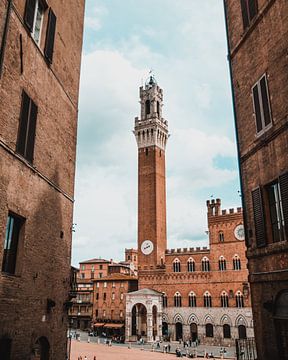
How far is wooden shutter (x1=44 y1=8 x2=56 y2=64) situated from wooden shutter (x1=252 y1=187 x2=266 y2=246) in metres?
7.80

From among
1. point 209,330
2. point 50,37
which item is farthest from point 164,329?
point 50,37

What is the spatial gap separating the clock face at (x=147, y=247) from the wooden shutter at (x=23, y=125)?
4567 cm

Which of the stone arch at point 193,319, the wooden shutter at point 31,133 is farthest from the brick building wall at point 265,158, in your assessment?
the stone arch at point 193,319

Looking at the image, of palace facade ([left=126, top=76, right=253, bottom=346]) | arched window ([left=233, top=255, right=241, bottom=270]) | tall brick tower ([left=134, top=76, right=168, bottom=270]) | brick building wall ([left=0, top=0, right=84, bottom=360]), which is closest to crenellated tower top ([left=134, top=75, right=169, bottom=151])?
tall brick tower ([left=134, top=76, right=168, bottom=270])

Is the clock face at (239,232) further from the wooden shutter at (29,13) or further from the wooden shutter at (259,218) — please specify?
the wooden shutter at (29,13)

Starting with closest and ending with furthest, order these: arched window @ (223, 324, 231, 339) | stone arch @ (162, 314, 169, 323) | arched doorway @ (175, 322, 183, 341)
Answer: arched window @ (223, 324, 231, 339), arched doorway @ (175, 322, 183, 341), stone arch @ (162, 314, 169, 323)

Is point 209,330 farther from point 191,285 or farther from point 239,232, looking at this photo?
point 239,232

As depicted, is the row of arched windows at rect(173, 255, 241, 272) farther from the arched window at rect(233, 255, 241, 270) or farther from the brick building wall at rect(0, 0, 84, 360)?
the brick building wall at rect(0, 0, 84, 360)

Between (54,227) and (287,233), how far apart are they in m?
7.12

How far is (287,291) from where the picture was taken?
8.44 metres

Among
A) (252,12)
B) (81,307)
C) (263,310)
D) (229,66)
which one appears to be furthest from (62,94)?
(81,307)

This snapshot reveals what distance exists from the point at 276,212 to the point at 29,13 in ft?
29.5

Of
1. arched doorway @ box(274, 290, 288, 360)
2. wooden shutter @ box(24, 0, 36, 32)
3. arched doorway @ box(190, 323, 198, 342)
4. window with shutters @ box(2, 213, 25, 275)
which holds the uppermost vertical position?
wooden shutter @ box(24, 0, 36, 32)

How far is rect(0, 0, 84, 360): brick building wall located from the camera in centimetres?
874
